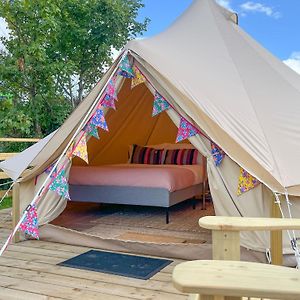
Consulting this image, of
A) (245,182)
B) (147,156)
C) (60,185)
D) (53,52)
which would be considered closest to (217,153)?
(245,182)

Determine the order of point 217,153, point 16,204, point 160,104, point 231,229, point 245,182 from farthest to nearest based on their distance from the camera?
point 16,204
point 160,104
point 217,153
point 245,182
point 231,229

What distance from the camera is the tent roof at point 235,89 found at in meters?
2.89

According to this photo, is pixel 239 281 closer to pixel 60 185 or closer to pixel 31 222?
pixel 31 222

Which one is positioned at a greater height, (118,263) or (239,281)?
(239,281)

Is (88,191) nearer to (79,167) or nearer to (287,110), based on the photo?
(79,167)

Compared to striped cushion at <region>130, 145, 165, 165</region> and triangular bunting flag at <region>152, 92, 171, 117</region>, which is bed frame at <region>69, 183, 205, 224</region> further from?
triangular bunting flag at <region>152, 92, 171, 117</region>

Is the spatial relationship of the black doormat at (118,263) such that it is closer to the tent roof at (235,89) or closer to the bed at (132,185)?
the tent roof at (235,89)

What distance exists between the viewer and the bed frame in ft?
14.2

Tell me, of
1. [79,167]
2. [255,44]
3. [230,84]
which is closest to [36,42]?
[79,167]

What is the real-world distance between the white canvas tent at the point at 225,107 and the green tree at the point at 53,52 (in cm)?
355

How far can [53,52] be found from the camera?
340 inches

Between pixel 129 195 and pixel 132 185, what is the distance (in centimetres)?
12

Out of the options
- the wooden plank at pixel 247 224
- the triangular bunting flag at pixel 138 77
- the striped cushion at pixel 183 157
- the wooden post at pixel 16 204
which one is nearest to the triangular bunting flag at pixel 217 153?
the triangular bunting flag at pixel 138 77

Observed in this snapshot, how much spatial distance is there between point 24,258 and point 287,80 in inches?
115
